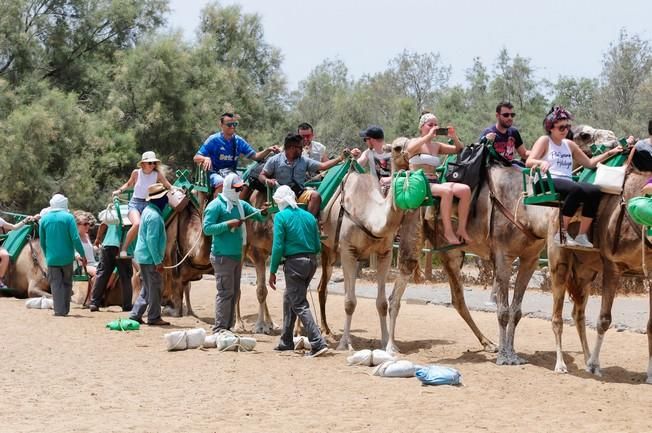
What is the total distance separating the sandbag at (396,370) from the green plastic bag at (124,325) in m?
5.12

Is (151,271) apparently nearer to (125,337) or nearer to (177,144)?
(125,337)

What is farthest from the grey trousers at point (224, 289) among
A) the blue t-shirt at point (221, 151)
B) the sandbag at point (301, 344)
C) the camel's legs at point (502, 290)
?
the camel's legs at point (502, 290)

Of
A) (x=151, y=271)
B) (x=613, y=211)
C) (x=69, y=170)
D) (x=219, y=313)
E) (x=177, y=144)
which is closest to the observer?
(x=613, y=211)

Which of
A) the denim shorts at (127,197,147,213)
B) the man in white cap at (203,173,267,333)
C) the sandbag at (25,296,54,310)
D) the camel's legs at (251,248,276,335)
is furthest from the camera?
the sandbag at (25,296,54,310)

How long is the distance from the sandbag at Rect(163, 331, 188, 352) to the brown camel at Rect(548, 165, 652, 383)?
14.5ft

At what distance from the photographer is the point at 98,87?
123 ft

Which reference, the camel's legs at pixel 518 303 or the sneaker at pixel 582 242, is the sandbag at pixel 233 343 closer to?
the camel's legs at pixel 518 303

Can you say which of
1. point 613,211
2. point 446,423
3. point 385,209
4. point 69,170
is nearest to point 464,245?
point 385,209

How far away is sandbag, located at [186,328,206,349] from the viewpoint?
1256 cm

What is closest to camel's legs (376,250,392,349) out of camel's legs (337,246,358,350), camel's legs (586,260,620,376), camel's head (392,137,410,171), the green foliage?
camel's legs (337,246,358,350)

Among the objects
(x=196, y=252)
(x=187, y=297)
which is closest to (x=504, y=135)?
(x=196, y=252)

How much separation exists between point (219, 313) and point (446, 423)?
5615mm

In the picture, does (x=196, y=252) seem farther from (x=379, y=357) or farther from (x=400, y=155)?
(x=379, y=357)

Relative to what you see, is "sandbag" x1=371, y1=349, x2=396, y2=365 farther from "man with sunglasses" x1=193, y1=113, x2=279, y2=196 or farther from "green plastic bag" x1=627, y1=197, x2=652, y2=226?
"man with sunglasses" x1=193, y1=113, x2=279, y2=196
